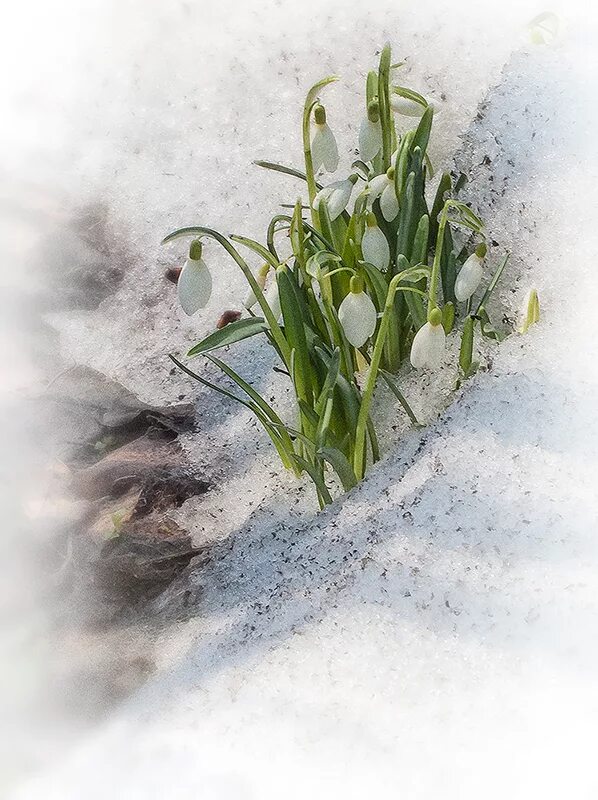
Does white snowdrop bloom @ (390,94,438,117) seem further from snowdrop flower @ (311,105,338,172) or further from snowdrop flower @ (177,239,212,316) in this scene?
snowdrop flower @ (177,239,212,316)

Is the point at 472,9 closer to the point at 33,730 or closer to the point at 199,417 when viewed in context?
the point at 199,417

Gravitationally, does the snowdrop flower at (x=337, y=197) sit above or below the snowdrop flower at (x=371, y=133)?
below

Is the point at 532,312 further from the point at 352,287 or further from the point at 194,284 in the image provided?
the point at 194,284

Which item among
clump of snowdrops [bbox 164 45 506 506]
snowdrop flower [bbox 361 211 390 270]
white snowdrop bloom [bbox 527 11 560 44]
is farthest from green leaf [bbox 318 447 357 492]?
white snowdrop bloom [bbox 527 11 560 44]

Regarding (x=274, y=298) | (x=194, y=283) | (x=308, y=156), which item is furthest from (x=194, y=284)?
(x=308, y=156)

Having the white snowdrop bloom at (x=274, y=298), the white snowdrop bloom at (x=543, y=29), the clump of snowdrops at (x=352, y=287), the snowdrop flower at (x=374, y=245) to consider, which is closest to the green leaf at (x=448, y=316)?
the clump of snowdrops at (x=352, y=287)

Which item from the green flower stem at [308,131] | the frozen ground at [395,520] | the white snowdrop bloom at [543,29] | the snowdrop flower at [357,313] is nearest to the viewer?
the frozen ground at [395,520]

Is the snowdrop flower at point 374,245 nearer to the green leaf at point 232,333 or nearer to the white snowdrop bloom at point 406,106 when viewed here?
the green leaf at point 232,333
